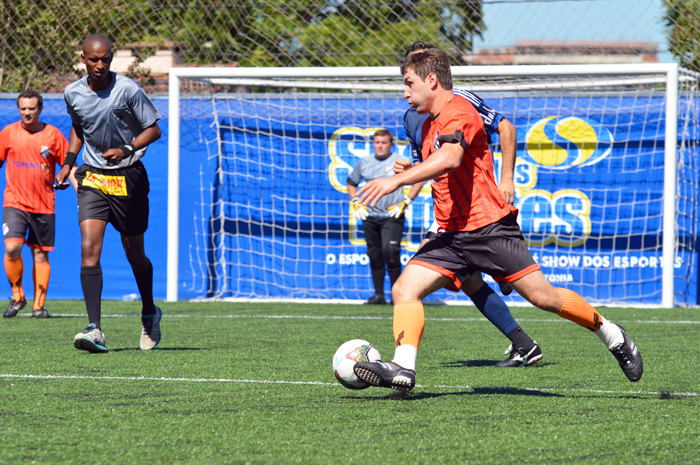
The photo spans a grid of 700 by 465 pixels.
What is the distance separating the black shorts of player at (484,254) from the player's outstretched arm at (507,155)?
0.92 m

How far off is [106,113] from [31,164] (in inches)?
133

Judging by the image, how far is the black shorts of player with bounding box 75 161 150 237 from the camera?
5.34 m

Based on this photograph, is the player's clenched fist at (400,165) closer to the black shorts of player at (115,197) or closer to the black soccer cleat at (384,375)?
the black soccer cleat at (384,375)

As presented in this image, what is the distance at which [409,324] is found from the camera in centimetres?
375

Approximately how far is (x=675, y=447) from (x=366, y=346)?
156cm

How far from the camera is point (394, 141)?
10.9 metres

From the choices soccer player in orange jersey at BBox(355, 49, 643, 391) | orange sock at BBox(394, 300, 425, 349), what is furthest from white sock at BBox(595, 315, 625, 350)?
orange sock at BBox(394, 300, 425, 349)

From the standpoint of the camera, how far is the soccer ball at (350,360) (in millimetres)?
3705

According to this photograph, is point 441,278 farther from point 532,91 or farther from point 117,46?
point 117,46

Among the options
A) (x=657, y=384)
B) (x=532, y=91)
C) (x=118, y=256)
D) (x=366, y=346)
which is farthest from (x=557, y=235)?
(x=366, y=346)

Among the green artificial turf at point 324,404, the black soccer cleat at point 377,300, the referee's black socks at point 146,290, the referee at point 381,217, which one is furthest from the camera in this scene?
the black soccer cleat at point 377,300

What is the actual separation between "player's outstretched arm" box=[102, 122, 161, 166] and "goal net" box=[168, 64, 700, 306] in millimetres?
4603

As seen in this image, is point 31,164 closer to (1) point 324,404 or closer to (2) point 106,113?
(2) point 106,113

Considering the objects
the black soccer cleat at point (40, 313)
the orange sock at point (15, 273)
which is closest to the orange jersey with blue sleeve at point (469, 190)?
the black soccer cleat at point (40, 313)
